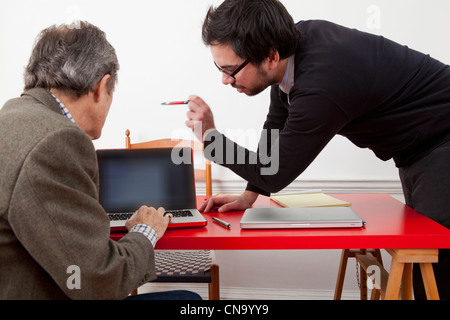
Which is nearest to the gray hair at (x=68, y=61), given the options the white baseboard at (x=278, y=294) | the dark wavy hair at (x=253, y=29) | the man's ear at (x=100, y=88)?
the man's ear at (x=100, y=88)

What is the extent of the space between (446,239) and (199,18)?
177 centimetres

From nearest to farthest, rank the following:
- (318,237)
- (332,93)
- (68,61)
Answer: (68,61), (318,237), (332,93)

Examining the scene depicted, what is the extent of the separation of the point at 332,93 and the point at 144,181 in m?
0.61

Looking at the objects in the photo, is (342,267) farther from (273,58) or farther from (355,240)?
(273,58)

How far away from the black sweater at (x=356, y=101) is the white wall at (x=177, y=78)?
899 millimetres

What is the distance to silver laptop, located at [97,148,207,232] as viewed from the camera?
125 centimetres

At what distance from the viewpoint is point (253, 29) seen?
124 cm

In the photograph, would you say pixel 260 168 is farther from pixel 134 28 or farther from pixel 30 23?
pixel 30 23

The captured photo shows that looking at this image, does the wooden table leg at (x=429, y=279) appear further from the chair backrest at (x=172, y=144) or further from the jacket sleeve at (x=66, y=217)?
the chair backrest at (x=172, y=144)

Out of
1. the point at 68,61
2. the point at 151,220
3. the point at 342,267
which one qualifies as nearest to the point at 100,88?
the point at 68,61

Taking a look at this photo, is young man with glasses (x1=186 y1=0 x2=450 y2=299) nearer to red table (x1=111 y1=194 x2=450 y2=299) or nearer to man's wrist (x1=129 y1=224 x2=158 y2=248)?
red table (x1=111 y1=194 x2=450 y2=299)

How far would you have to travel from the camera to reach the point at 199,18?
2303 millimetres

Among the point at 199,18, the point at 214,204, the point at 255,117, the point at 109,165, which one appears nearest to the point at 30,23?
the point at 199,18

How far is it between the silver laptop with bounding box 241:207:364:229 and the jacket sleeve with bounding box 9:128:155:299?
41cm
